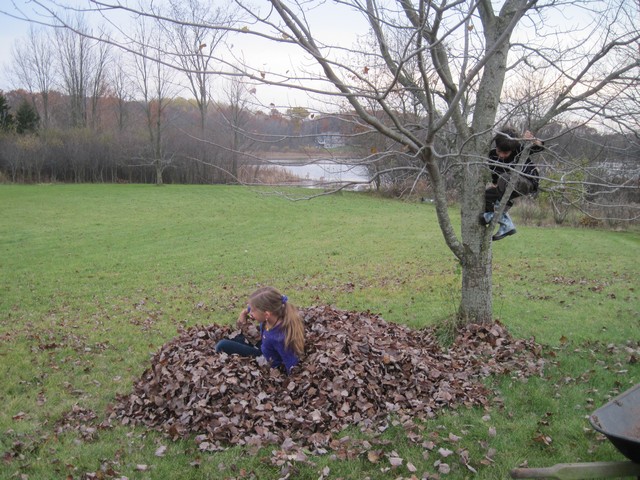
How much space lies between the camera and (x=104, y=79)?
55094mm

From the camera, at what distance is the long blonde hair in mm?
5191

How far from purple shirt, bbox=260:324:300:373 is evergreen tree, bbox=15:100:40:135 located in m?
47.1

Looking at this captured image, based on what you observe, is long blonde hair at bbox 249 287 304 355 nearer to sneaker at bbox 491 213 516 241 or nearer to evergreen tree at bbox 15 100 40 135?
sneaker at bbox 491 213 516 241

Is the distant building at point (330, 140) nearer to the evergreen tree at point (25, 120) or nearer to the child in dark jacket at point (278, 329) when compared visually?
the child in dark jacket at point (278, 329)

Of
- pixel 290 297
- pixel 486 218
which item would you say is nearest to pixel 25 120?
pixel 290 297

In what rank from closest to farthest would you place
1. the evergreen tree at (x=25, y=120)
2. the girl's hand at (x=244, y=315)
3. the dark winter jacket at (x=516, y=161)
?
the dark winter jacket at (x=516, y=161), the girl's hand at (x=244, y=315), the evergreen tree at (x=25, y=120)

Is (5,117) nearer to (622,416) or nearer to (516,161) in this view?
(516,161)

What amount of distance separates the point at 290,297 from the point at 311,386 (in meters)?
5.60

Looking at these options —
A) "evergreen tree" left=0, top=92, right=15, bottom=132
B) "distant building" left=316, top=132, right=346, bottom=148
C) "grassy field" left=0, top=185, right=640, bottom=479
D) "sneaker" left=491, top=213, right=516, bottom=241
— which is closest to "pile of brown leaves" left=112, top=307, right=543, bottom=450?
"grassy field" left=0, top=185, right=640, bottom=479

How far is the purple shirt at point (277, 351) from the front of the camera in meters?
5.18

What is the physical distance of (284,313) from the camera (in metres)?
5.25

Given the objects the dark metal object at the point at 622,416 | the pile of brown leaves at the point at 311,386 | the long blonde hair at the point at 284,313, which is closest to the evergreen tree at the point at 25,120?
the pile of brown leaves at the point at 311,386

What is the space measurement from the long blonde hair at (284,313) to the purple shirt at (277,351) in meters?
0.05

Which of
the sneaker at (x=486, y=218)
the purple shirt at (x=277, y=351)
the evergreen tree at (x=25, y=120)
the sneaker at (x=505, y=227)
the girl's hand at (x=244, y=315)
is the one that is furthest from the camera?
the evergreen tree at (x=25, y=120)
